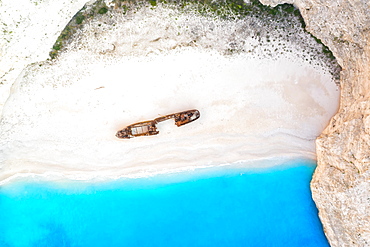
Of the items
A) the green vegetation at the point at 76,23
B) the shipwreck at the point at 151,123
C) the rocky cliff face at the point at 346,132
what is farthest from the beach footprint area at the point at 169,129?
the rocky cliff face at the point at 346,132

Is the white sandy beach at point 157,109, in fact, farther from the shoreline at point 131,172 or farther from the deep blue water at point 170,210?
the deep blue water at point 170,210

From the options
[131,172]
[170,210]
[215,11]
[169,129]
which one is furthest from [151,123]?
[215,11]

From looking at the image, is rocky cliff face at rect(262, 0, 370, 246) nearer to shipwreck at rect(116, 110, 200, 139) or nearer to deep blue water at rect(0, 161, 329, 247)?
deep blue water at rect(0, 161, 329, 247)

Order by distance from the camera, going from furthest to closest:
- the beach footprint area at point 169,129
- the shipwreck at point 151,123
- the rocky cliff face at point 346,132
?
the shipwreck at point 151,123, the beach footprint area at point 169,129, the rocky cliff face at point 346,132

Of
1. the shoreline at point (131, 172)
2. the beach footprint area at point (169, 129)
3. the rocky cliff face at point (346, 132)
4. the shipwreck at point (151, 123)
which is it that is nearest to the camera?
the rocky cliff face at point (346, 132)

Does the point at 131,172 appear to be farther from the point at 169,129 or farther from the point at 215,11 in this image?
the point at 215,11

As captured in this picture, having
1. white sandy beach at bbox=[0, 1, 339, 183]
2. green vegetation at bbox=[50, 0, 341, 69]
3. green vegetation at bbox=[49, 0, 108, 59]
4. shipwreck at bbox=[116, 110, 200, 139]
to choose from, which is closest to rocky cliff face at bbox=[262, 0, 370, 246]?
green vegetation at bbox=[50, 0, 341, 69]
